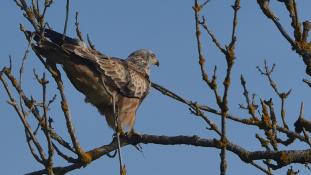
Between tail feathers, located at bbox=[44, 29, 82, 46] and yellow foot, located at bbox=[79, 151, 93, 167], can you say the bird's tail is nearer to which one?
tail feathers, located at bbox=[44, 29, 82, 46]

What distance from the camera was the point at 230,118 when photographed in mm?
5266

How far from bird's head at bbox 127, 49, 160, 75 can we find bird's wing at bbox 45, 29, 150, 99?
104 cm

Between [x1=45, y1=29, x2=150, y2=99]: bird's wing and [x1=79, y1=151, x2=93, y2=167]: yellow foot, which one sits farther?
[x1=45, y1=29, x2=150, y2=99]: bird's wing

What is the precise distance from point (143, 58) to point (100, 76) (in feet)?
10.3

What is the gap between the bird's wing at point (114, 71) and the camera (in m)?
7.83

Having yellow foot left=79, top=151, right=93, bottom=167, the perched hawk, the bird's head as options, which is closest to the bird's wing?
the perched hawk

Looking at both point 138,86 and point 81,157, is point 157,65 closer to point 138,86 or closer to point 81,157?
point 138,86

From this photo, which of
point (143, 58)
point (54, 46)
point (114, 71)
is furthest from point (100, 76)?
point (143, 58)

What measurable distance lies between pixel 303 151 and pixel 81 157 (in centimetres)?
198

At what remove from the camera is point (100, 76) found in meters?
8.55

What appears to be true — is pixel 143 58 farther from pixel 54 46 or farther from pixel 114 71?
pixel 54 46

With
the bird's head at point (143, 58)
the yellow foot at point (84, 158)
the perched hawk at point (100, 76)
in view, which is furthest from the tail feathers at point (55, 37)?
the bird's head at point (143, 58)

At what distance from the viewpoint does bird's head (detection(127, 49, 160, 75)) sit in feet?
36.8

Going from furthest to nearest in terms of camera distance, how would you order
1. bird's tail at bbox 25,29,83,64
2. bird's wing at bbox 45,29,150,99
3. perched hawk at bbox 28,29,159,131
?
bird's wing at bbox 45,29,150,99, perched hawk at bbox 28,29,159,131, bird's tail at bbox 25,29,83,64
